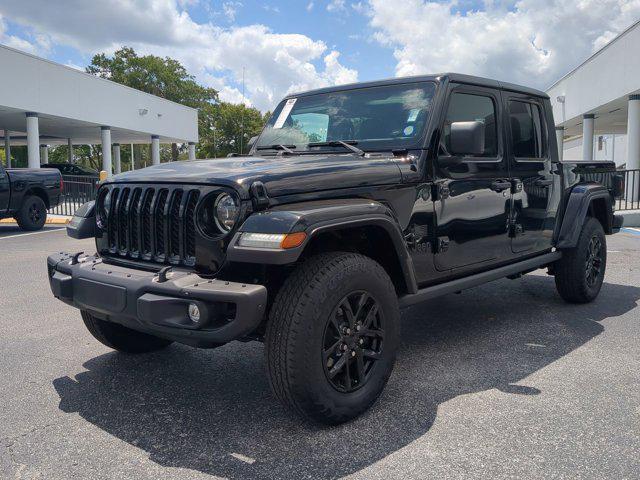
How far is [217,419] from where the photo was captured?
3.14 m

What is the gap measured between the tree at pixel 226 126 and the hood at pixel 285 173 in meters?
56.8

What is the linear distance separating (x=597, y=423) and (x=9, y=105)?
2124 cm

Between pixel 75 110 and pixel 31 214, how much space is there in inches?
510

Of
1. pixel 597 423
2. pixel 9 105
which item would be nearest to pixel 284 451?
pixel 597 423

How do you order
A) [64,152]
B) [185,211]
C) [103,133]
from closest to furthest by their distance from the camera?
[185,211]
[103,133]
[64,152]

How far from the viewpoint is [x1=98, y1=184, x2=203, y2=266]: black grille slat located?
303 centimetres

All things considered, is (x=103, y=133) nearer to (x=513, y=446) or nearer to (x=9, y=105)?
(x=9, y=105)

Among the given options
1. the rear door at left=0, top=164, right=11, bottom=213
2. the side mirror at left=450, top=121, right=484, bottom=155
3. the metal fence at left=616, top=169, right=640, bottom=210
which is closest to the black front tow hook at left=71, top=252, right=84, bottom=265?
the side mirror at left=450, top=121, right=484, bottom=155

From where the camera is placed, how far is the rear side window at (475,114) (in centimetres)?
396

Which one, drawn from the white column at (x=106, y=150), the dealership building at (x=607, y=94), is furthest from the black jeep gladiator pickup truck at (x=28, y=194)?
the dealership building at (x=607, y=94)

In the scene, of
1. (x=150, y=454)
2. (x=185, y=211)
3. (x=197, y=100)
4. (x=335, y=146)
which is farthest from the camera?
(x=197, y=100)

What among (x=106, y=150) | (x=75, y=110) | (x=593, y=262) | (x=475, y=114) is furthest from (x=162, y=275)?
(x=106, y=150)

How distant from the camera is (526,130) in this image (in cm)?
485

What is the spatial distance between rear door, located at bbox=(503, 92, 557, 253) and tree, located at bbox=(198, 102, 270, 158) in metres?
55.6
